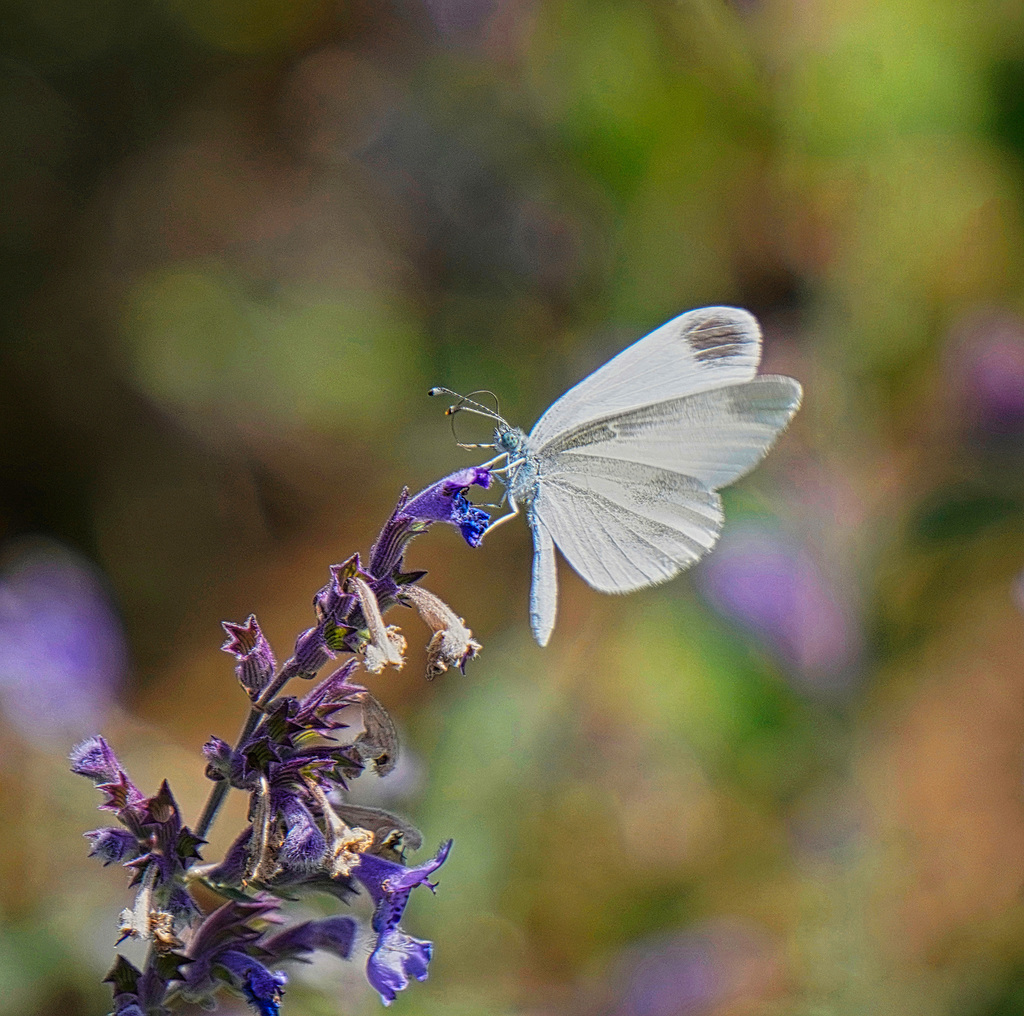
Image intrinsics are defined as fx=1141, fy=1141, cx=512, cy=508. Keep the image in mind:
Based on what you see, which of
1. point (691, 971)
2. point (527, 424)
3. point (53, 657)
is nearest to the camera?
point (53, 657)

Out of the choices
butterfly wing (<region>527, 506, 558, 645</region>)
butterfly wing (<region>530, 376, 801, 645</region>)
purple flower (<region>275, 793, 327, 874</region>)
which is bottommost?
purple flower (<region>275, 793, 327, 874</region>)

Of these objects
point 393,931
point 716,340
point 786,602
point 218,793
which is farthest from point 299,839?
point 786,602

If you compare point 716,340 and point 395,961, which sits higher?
point 716,340

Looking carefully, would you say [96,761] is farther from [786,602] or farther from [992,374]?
[992,374]

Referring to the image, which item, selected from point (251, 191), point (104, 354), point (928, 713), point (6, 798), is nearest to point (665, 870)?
point (928, 713)

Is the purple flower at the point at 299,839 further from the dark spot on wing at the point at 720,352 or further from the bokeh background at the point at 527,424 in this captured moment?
the dark spot on wing at the point at 720,352

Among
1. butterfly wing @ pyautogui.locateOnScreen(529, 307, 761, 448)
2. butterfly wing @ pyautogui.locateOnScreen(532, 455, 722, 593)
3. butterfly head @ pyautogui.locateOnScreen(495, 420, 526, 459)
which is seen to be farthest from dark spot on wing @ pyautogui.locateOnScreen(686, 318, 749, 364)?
butterfly head @ pyautogui.locateOnScreen(495, 420, 526, 459)

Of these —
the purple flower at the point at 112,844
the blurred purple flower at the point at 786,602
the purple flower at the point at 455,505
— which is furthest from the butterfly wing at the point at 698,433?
the blurred purple flower at the point at 786,602

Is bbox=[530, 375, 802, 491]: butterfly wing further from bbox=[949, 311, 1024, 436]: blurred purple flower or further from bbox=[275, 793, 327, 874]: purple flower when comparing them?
bbox=[949, 311, 1024, 436]: blurred purple flower
